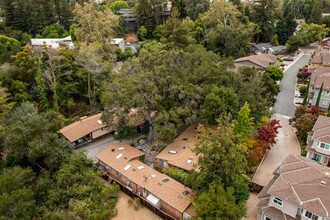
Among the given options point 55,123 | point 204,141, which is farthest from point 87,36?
point 204,141

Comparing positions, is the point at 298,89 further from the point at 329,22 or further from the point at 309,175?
the point at 329,22

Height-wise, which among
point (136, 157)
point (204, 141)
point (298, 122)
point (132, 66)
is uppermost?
point (132, 66)

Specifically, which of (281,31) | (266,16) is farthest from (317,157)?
(281,31)

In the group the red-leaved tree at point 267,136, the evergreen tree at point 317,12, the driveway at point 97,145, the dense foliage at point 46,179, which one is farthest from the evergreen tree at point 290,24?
the dense foliage at point 46,179

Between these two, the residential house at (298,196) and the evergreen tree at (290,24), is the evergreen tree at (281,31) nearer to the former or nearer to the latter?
the evergreen tree at (290,24)

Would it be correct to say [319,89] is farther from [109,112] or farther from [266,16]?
[266,16]
